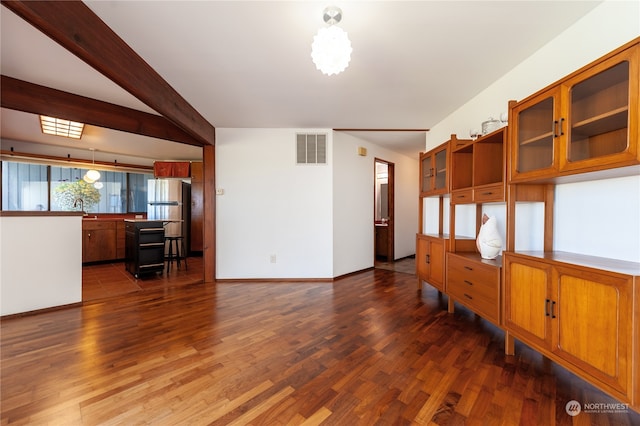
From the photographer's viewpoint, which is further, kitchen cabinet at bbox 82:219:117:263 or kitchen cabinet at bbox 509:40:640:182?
kitchen cabinet at bbox 82:219:117:263

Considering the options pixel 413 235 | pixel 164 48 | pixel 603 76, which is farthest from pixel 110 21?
pixel 413 235

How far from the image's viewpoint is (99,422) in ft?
4.33

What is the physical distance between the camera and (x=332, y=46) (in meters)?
1.55

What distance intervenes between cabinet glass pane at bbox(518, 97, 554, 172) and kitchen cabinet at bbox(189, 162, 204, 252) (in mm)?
5689

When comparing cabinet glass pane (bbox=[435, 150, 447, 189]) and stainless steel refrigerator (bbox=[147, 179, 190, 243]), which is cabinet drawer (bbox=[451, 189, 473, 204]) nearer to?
cabinet glass pane (bbox=[435, 150, 447, 189])

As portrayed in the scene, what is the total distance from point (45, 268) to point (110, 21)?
8.70 ft

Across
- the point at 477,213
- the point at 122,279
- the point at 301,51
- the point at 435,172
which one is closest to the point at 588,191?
the point at 477,213

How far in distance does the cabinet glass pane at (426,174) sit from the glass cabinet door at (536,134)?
54.8 inches

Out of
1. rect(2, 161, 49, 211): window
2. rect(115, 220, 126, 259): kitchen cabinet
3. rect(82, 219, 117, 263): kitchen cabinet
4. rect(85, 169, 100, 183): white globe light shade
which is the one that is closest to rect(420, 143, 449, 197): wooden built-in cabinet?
rect(115, 220, 126, 259): kitchen cabinet

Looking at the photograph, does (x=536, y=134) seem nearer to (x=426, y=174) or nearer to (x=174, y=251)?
(x=426, y=174)

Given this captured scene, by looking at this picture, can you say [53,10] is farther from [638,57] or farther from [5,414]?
[638,57]

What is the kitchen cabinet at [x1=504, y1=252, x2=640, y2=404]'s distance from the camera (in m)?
1.21

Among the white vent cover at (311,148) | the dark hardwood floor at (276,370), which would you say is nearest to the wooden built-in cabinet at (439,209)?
the dark hardwood floor at (276,370)

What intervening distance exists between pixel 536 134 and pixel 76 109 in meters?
4.13
